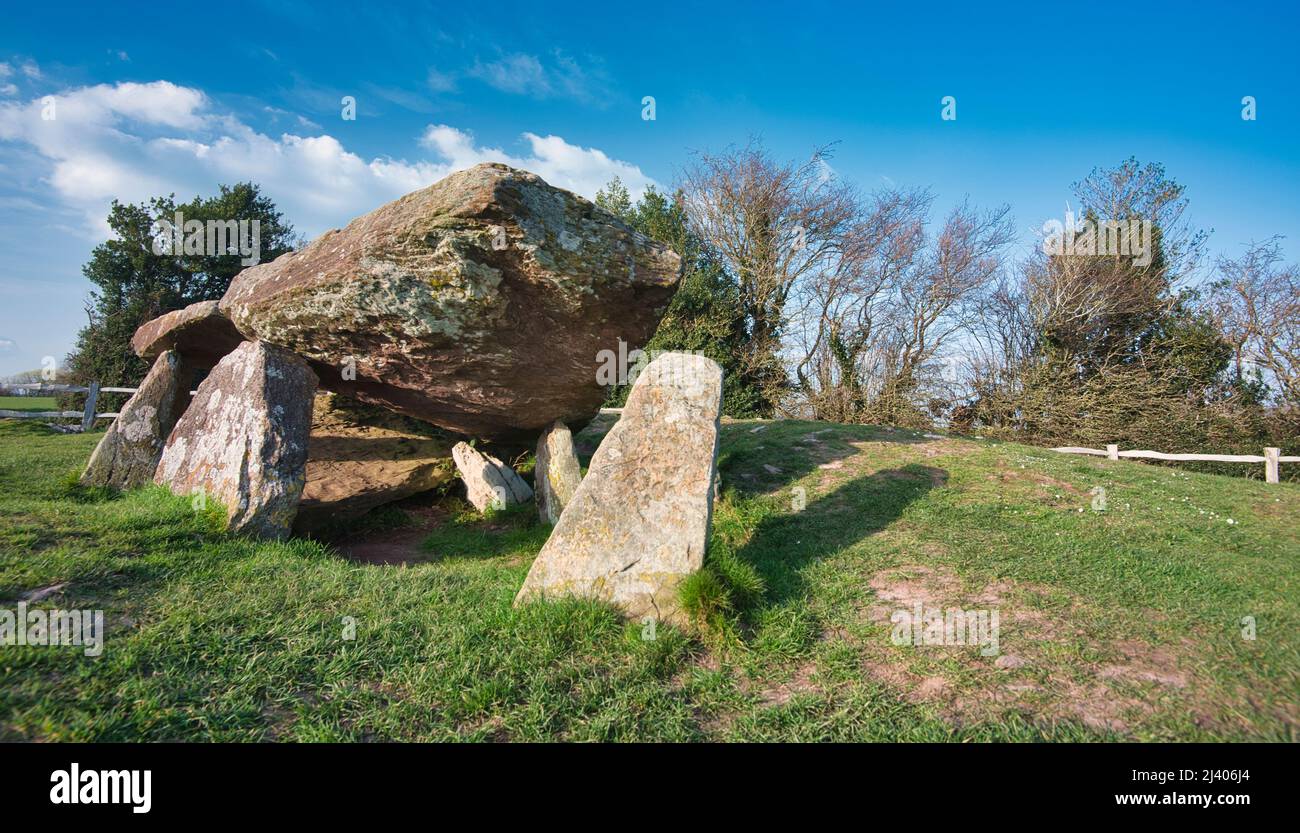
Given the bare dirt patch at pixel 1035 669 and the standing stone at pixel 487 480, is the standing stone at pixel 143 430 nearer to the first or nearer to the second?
the standing stone at pixel 487 480

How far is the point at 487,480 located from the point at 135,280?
22481 mm

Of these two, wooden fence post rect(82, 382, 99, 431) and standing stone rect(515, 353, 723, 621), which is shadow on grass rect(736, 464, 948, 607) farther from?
wooden fence post rect(82, 382, 99, 431)

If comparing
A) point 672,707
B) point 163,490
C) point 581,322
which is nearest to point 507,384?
point 581,322

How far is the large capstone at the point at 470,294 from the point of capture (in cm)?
611

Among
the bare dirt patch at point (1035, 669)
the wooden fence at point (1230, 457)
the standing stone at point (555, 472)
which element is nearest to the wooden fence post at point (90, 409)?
the standing stone at point (555, 472)

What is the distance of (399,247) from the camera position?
618 cm

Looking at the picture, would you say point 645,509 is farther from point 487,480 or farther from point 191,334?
point 191,334

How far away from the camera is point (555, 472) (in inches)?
325

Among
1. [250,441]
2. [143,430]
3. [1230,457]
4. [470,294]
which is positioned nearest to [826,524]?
[470,294]

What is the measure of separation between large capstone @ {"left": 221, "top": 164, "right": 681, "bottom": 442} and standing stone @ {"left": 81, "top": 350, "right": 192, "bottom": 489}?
187cm

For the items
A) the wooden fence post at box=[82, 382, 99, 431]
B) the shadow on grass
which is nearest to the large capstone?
the shadow on grass

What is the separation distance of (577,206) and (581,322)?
135 centimetres
